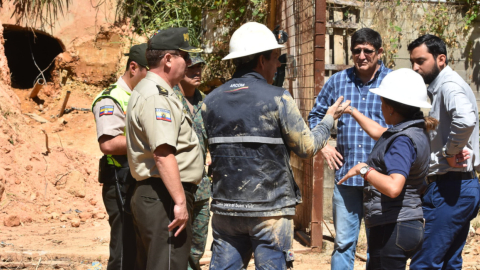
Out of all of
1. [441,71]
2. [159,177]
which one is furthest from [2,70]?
[441,71]

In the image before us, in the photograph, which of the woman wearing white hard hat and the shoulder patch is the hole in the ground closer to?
the shoulder patch

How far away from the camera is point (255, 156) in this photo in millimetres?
2809

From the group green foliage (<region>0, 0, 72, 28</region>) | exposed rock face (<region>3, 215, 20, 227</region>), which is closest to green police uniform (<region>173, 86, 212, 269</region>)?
exposed rock face (<region>3, 215, 20, 227</region>)

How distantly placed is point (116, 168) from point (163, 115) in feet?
3.48

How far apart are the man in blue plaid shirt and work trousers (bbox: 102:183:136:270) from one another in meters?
1.61

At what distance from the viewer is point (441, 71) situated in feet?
12.1

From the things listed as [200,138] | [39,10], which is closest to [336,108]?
[200,138]

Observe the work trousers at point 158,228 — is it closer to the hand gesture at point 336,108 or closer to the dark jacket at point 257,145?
the dark jacket at point 257,145

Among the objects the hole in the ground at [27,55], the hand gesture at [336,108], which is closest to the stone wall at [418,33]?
the hand gesture at [336,108]

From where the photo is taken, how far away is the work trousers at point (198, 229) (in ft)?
12.2

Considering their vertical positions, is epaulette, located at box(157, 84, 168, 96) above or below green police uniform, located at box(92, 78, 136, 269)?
above

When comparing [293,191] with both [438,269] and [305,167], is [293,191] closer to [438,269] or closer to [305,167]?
[438,269]

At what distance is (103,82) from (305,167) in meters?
5.31

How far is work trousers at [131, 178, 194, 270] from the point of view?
282 cm
